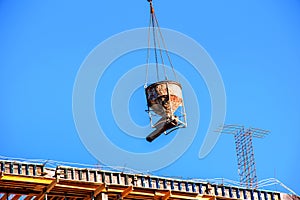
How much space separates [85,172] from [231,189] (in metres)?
11.2

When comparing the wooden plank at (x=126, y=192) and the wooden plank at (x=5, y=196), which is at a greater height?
the wooden plank at (x=126, y=192)

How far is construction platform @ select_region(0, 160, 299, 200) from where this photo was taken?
7169 centimetres

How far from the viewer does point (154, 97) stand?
250 feet

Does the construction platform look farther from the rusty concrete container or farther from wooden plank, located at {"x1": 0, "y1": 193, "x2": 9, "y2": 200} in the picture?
the rusty concrete container

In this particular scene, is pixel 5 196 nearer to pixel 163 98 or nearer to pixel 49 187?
pixel 49 187

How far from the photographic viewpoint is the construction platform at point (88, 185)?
71.7 m

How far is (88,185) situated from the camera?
73375mm

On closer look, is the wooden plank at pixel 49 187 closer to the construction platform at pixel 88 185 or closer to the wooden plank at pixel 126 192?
the construction platform at pixel 88 185

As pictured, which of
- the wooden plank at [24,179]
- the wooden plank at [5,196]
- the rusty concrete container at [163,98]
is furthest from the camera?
the rusty concrete container at [163,98]

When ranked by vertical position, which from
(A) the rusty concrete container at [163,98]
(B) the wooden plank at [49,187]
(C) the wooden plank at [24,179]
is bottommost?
(B) the wooden plank at [49,187]

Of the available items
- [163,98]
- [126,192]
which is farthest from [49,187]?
[163,98]

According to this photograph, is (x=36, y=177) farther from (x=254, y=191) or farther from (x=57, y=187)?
(x=254, y=191)

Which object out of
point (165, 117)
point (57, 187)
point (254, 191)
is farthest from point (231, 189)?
point (57, 187)

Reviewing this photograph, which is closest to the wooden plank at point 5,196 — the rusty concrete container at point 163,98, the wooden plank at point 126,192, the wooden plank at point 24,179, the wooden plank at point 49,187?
the wooden plank at point 24,179
